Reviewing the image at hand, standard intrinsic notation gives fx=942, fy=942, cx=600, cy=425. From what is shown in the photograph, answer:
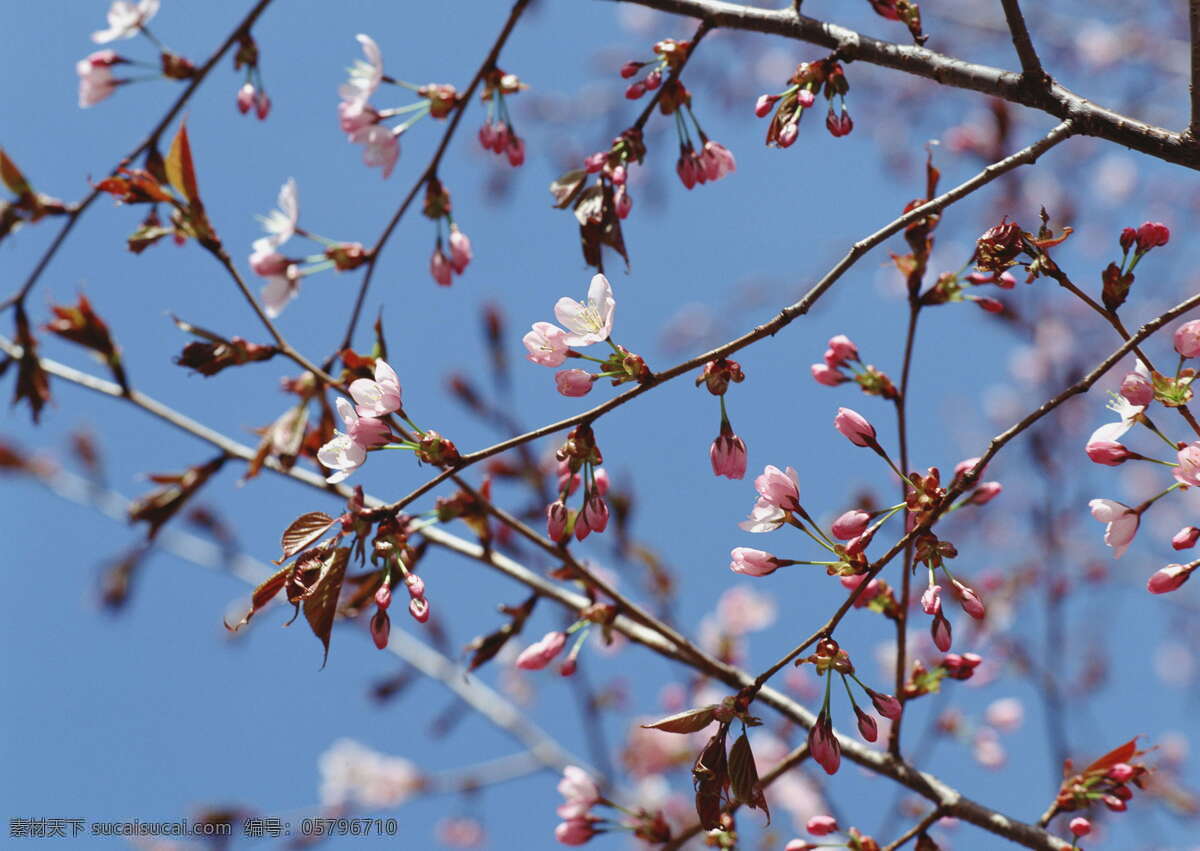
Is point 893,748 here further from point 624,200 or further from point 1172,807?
point 1172,807

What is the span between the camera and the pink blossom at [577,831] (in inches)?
69.2

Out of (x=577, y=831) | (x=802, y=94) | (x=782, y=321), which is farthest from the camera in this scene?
(x=577, y=831)

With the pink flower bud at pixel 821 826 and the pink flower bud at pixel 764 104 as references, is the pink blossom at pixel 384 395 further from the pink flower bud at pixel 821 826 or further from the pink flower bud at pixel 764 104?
the pink flower bud at pixel 821 826

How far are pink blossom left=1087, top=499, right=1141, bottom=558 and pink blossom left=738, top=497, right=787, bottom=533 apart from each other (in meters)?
0.41

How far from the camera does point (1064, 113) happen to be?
1204 mm

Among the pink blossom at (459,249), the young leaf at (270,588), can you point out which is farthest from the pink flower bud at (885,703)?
the pink blossom at (459,249)

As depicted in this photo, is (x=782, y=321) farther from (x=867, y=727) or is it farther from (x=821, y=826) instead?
(x=821, y=826)

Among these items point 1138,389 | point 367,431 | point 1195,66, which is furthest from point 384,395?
point 1195,66

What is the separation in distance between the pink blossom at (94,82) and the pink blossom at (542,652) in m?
1.56

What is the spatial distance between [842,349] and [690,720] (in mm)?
768

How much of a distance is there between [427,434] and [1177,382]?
94 centimetres

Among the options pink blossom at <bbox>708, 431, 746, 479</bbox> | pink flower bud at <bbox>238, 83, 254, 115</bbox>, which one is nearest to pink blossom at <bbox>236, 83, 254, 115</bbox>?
pink flower bud at <bbox>238, 83, 254, 115</bbox>

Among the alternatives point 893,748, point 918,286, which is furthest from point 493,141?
point 893,748

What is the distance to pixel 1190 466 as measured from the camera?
113cm
